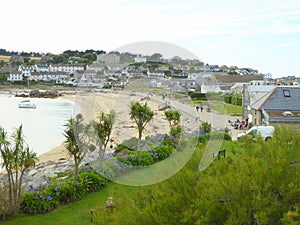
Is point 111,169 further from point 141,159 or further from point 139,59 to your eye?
point 141,159

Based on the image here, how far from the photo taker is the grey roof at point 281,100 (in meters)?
24.4

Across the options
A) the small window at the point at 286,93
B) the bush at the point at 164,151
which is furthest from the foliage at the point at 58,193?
the small window at the point at 286,93

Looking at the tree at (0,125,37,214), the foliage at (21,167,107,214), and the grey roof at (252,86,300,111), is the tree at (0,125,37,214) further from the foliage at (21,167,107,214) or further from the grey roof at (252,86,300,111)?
the grey roof at (252,86,300,111)

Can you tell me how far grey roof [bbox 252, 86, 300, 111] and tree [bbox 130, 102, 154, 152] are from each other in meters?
17.1

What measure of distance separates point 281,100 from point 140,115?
59.8 feet

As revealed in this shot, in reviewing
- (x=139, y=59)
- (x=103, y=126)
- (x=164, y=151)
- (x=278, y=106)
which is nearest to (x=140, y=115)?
(x=103, y=126)

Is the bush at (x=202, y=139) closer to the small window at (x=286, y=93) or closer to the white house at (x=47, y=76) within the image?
the small window at (x=286, y=93)

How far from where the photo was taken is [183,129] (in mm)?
8570

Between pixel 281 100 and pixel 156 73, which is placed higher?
pixel 156 73

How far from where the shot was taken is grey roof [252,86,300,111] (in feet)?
80.0

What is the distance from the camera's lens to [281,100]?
82.0ft

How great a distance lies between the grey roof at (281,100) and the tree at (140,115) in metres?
17.1

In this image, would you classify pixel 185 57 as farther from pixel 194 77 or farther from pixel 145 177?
pixel 145 177

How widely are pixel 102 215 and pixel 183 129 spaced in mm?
3208
